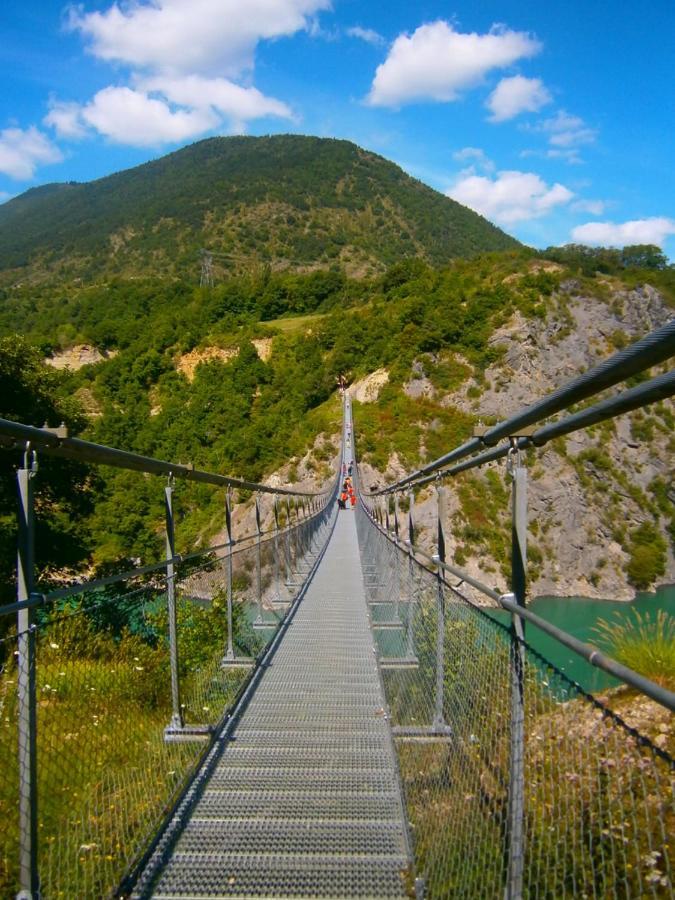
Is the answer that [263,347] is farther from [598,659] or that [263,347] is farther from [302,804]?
[598,659]

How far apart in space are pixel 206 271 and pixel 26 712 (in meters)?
78.9

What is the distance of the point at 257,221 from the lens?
97500 mm

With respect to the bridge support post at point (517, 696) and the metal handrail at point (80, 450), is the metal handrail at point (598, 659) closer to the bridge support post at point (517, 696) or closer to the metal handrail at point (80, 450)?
the bridge support post at point (517, 696)

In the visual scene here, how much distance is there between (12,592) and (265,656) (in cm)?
705

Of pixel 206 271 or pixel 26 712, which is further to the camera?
pixel 206 271

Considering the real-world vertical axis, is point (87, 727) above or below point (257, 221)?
below

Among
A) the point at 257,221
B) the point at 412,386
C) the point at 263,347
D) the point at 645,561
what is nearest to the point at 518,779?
the point at 645,561

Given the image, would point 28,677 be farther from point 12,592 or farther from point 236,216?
point 236,216

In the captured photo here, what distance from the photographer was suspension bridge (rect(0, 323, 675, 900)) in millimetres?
1247

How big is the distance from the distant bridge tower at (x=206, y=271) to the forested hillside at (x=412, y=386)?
41.2 feet

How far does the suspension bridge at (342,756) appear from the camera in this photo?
1.25 metres

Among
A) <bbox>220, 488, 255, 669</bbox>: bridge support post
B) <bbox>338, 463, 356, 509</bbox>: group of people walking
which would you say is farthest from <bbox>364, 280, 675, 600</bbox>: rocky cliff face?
<bbox>220, 488, 255, 669</bbox>: bridge support post

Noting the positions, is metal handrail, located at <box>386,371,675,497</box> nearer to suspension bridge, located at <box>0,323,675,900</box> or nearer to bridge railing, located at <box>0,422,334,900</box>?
suspension bridge, located at <box>0,323,675,900</box>

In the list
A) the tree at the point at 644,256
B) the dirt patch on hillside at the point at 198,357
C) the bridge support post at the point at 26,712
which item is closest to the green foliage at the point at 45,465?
the bridge support post at the point at 26,712
